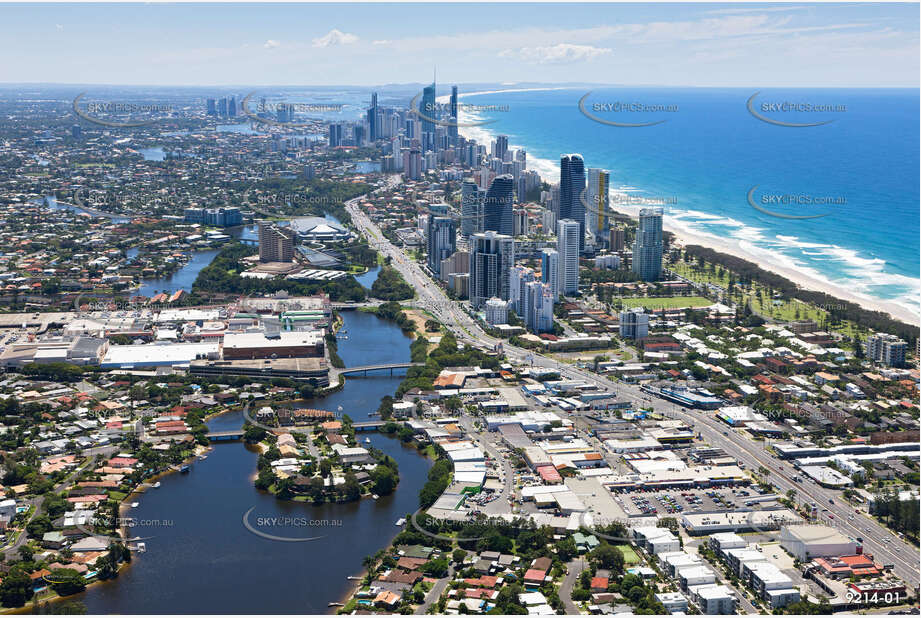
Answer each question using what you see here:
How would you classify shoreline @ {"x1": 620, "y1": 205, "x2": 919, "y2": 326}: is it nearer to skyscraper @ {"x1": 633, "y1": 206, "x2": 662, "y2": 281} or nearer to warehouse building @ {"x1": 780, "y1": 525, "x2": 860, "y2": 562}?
skyscraper @ {"x1": 633, "y1": 206, "x2": 662, "y2": 281}

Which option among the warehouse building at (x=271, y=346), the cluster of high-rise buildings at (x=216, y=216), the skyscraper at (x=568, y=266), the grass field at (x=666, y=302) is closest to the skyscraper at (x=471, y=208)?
the skyscraper at (x=568, y=266)

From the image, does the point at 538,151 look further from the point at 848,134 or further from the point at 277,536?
the point at 277,536

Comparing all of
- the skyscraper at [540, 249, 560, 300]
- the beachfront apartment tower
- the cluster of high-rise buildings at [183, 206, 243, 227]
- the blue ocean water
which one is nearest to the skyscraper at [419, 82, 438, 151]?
the blue ocean water

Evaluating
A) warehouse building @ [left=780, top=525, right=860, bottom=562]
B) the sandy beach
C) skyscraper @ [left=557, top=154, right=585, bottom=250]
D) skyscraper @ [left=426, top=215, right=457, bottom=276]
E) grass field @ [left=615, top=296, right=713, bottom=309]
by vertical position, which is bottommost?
warehouse building @ [left=780, top=525, right=860, bottom=562]

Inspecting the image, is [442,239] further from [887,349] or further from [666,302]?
[887,349]

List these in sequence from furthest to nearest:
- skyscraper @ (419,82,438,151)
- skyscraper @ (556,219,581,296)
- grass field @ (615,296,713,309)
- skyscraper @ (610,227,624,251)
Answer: skyscraper @ (419,82,438,151) → skyscraper @ (610,227,624,251) → skyscraper @ (556,219,581,296) → grass field @ (615,296,713,309)

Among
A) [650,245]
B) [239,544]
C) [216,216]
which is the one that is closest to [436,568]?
[239,544]

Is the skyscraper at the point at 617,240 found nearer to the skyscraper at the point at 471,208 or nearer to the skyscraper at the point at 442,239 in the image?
the skyscraper at the point at 471,208
